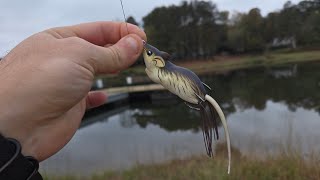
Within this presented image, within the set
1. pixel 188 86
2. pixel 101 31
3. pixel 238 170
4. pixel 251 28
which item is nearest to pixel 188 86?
pixel 188 86

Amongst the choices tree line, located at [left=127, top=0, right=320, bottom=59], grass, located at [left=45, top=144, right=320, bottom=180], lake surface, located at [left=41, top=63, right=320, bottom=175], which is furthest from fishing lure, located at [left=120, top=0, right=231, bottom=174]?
tree line, located at [left=127, top=0, right=320, bottom=59]

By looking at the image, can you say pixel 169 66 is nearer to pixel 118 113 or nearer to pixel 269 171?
pixel 269 171

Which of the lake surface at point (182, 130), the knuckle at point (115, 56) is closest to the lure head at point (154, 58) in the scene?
the knuckle at point (115, 56)

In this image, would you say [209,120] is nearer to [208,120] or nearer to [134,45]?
[208,120]

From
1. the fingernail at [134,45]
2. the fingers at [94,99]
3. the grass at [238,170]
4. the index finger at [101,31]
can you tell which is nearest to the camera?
the fingernail at [134,45]

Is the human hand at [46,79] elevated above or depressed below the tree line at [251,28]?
above

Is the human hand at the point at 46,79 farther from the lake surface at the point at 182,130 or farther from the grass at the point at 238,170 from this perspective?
the lake surface at the point at 182,130

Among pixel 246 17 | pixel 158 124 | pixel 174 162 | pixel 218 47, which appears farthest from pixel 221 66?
pixel 174 162
